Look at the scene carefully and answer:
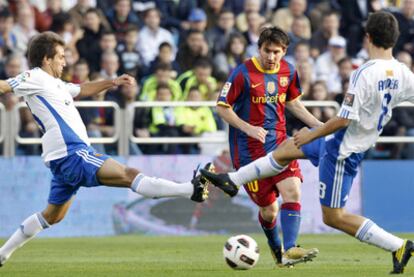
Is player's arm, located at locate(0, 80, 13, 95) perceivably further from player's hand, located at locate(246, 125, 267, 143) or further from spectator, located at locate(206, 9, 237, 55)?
spectator, located at locate(206, 9, 237, 55)

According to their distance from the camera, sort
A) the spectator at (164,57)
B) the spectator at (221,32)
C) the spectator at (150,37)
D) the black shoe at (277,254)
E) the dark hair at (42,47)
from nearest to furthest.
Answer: the dark hair at (42,47) → the black shoe at (277,254) → the spectator at (164,57) → the spectator at (150,37) → the spectator at (221,32)

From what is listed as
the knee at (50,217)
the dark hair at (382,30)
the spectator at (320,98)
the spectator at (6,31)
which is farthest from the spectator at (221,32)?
the dark hair at (382,30)

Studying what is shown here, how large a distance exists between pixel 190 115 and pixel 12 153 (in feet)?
9.46

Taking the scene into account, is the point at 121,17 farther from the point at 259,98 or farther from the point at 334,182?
the point at 334,182

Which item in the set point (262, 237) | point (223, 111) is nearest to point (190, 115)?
point (262, 237)

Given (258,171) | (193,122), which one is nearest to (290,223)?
(258,171)

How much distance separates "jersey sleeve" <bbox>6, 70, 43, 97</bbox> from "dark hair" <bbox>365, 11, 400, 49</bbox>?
3.41 metres

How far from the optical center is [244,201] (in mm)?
18844

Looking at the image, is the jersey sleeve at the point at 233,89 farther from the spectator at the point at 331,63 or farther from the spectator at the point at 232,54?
the spectator at the point at 331,63

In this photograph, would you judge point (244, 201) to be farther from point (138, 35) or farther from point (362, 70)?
point (362, 70)

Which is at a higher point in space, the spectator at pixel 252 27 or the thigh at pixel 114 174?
the spectator at pixel 252 27

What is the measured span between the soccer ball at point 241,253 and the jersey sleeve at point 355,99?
1.92 meters

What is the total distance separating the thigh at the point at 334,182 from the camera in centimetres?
1057

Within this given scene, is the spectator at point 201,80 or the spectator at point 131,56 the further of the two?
the spectator at point 131,56
